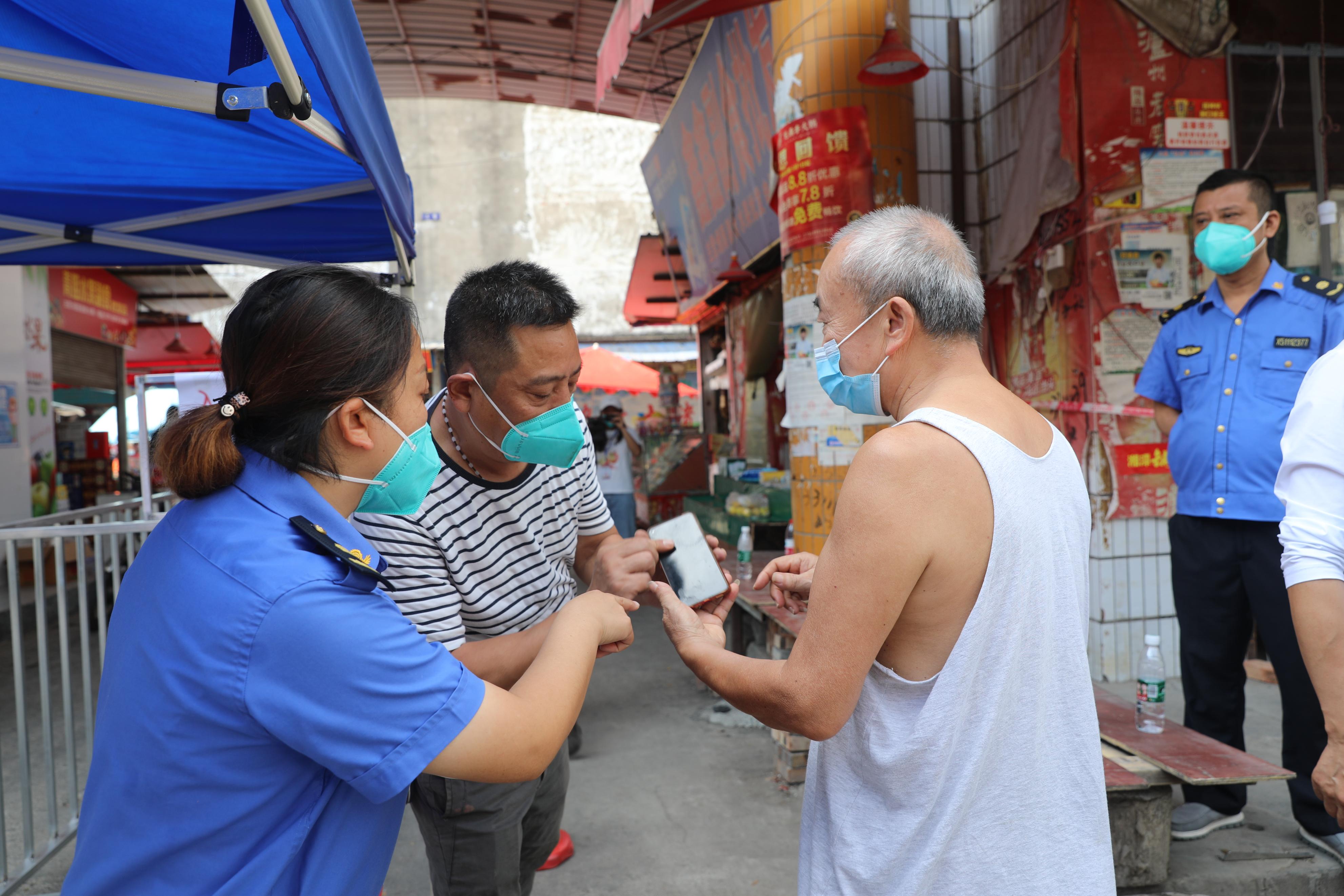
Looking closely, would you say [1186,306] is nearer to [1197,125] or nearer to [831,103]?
[1197,125]

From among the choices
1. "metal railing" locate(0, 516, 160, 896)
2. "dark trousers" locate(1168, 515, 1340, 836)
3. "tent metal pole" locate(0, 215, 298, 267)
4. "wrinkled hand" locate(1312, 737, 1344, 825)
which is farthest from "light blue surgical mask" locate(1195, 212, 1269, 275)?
"metal railing" locate(0, 516, 160, 896)

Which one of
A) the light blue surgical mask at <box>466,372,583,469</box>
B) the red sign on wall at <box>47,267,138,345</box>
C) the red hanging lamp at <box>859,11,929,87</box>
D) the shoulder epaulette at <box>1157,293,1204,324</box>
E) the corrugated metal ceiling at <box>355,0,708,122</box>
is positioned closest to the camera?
the light blue surgical mask at <box>466,372,583,469</box>

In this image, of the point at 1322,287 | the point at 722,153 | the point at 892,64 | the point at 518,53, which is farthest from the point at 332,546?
the point at 518,53

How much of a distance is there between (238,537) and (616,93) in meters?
9.73

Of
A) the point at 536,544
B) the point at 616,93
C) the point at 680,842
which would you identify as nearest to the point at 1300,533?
the point at 536,544

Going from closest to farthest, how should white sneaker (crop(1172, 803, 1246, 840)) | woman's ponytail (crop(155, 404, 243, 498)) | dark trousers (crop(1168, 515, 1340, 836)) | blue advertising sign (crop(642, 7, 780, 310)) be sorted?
1. woman's ponytail (crop(155, 404, 243, 498))
2. dark trousers (crop(1168, 515, 1340, 836))
3. white sneaker (crop(1172, 803, 1246, 840))
4. blue advertising sign (crop(642, 7, 780, 310))

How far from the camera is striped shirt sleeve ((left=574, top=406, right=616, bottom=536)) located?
244 cm

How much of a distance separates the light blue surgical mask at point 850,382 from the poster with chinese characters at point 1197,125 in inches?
161

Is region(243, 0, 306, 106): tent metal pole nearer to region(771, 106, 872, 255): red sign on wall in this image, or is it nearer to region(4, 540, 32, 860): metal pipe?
region(4, 540, 32, 860): metal pipe

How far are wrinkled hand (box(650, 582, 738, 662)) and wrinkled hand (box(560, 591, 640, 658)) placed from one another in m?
0.09

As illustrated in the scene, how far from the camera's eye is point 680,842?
3604 mm

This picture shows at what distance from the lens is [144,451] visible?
13.1 feet

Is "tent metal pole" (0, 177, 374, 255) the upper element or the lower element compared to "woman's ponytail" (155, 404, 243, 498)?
upper

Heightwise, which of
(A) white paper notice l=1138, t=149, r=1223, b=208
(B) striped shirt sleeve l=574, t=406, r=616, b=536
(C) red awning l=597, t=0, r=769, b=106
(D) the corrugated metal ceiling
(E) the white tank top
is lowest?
(E) the white tank top
